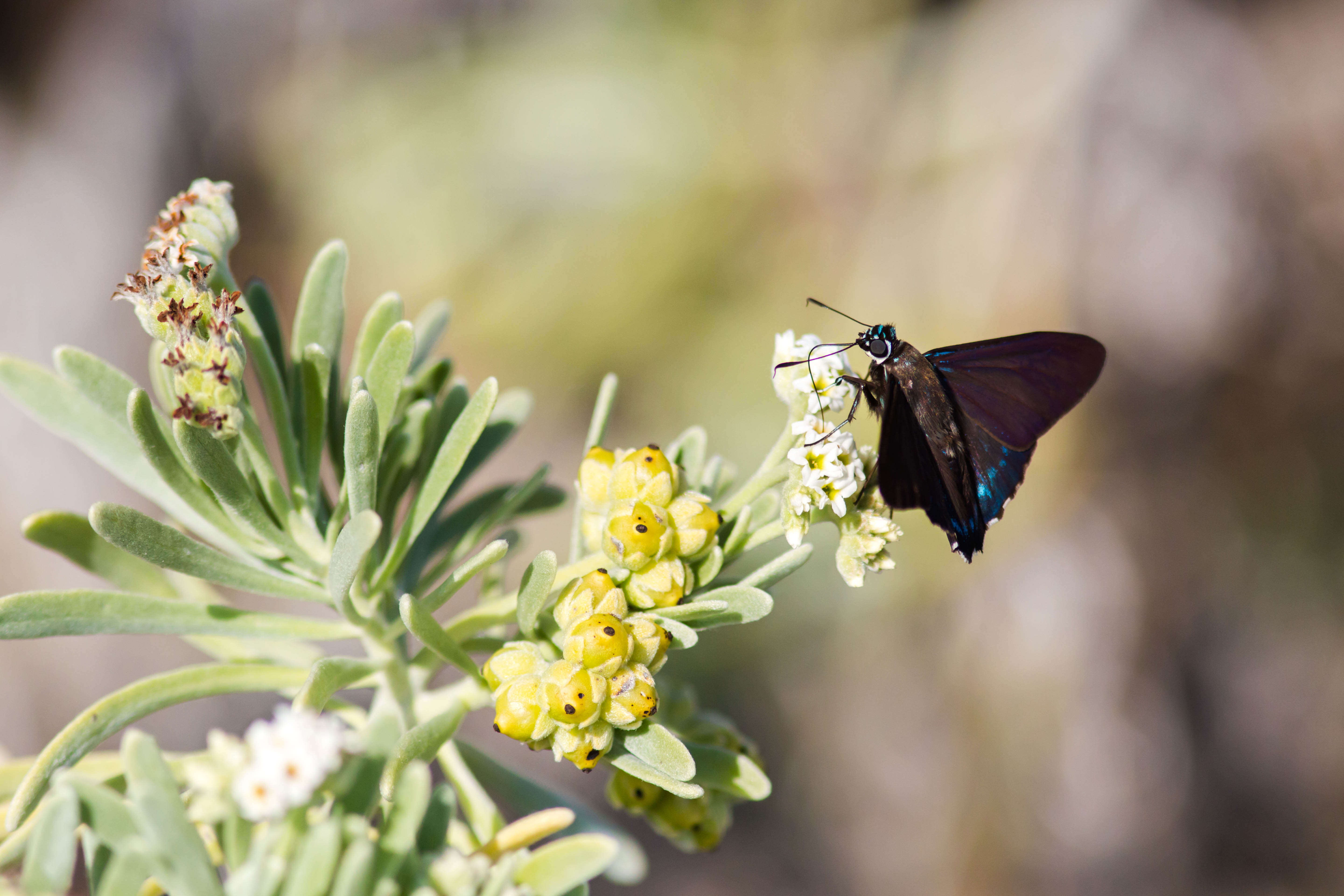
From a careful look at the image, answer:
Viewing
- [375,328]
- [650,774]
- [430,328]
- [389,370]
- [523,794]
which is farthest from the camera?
[430,328]

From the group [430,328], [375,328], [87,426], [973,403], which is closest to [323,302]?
[375,328]

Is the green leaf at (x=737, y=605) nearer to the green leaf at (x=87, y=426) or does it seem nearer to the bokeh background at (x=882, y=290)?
the green leaf at (x=87, y=426)

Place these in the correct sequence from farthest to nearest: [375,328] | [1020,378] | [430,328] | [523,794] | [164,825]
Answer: [1020,378] → [430,328] → [523,794] → [375,328] → [164,825]

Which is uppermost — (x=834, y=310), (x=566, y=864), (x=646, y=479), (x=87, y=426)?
(x=834, y=310)

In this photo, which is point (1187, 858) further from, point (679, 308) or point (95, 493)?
point (95, 493)

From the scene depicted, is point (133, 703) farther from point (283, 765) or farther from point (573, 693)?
point (573, 693)

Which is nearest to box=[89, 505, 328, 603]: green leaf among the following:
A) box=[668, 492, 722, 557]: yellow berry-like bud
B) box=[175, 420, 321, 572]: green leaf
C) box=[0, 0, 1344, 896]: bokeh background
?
box=[175, 420, 321, 572]: green leaf

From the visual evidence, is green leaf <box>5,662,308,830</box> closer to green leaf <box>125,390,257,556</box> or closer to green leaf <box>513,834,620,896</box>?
green leaf <box>125,390,257,556</box>
